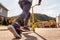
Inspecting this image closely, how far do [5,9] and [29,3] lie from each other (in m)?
48.5

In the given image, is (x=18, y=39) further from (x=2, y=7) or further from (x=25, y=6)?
(x=2, y=7)

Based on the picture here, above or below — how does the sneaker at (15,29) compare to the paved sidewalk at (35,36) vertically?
above

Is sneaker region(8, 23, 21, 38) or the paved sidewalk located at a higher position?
sneaker region(8, 23, 21, 38)

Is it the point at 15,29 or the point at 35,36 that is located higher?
the point at 15,29

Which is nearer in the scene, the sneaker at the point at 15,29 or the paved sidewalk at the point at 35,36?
the sneaker at the point at 15,29

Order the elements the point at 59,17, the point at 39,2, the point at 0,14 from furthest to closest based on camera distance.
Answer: the point at 0,14 < the point at 59,17 < the point at 39,2

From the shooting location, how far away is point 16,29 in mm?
3332

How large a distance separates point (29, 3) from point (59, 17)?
55.0 ft

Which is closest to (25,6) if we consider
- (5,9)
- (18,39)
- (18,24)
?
(18,24)

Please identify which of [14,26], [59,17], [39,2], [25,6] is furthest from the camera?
[59,17]

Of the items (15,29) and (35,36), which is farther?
(35,36)

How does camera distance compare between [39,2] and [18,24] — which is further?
[39,2]

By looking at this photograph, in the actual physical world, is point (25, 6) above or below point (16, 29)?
above

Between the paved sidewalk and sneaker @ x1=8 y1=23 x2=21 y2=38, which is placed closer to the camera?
sneaker @ x1=8 y1=23 x2=21 y2=38
